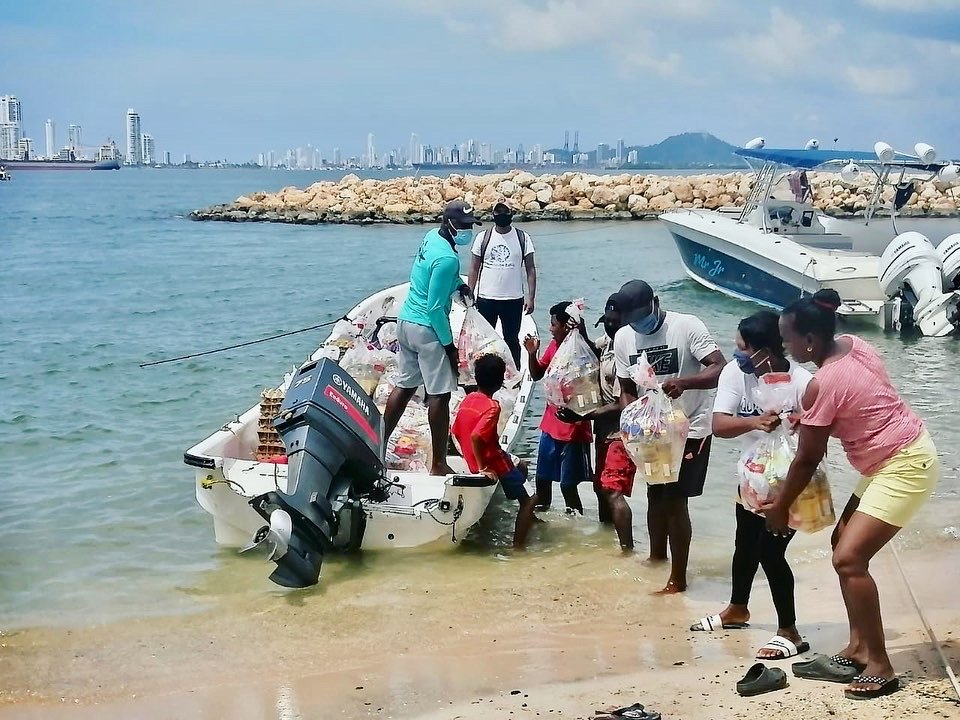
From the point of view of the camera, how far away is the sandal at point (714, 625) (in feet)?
16.6

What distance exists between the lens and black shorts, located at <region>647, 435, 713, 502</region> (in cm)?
533

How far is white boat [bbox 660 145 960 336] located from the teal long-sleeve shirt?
34.2 feet

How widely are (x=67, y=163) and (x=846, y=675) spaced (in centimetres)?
17402

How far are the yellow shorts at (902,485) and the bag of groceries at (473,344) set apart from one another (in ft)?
13.1

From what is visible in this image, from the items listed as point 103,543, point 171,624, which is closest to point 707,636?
point 171,624

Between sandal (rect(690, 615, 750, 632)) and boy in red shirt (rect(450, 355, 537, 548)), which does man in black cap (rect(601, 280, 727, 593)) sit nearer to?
sandal (rect(690, 615, 750, 632))

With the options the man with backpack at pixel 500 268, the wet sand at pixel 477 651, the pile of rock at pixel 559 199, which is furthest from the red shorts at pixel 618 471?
the pile of rock at pixel 559 199

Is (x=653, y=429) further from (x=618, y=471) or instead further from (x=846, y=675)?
(x=846, y=675)

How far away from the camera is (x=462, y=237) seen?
684cm

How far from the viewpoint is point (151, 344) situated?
55.0 ft

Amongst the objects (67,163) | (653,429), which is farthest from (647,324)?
(67,163)

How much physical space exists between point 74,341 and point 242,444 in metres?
11.0

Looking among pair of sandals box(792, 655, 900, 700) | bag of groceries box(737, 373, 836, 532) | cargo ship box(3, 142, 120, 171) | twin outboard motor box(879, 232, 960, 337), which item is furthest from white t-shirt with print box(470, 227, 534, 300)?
cargo ship box(3, 142, 120, 171)

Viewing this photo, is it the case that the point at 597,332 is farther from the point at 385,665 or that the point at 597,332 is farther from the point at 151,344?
the point at 385,665
